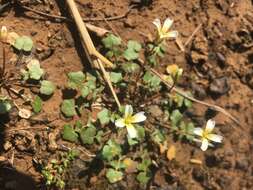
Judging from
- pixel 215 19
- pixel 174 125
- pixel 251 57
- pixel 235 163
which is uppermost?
pixel 215 19

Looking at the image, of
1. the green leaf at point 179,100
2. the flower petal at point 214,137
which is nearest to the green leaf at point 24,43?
the green leaf at point 179,100

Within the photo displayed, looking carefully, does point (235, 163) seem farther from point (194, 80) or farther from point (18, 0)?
point (18, 0)

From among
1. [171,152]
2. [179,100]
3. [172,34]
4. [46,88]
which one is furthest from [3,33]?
[171,152]

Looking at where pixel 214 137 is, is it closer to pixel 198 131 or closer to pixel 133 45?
pixel 198 131

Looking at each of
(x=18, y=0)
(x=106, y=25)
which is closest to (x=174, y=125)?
(x=106, y=25)

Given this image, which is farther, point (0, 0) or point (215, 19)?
point (215, 19)

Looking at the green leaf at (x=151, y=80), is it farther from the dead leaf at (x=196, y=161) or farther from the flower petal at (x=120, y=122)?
the dead leaf at (x=196, y=161)

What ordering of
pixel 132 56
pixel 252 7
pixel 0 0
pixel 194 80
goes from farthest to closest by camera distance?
pixel 252 7
pixel 194 80
pixel 132 56
pixel 0 0
